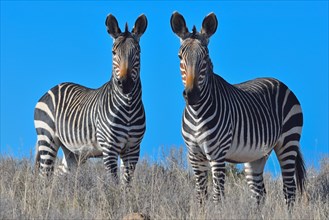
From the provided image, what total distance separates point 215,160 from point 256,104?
182 cm

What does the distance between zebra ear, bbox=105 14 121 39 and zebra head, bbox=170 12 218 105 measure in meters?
1.59

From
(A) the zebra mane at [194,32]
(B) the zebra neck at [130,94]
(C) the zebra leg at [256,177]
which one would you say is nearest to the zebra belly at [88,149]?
(B) the zebra neck at [130,94]

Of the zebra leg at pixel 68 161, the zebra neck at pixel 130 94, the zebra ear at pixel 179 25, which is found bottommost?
the zebra leg at pixel 68 161

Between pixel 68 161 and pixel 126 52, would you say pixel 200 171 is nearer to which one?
pixel 126 52

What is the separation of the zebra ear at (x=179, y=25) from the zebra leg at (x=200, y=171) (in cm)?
170

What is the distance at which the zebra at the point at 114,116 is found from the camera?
11391mm

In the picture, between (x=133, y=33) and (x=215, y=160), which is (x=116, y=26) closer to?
(x=133, y=33)

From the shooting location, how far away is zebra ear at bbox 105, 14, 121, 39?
1174 centimetres

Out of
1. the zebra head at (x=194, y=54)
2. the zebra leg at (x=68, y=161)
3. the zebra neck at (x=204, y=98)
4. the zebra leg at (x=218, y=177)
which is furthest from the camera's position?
the zebra leg at (x=68, y=161)

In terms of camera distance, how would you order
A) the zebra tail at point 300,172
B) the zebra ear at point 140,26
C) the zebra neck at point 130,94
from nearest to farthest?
the zebra neck at point 130,94 < the zebra ear at point 140,26 < the zebra tail at point 300,172

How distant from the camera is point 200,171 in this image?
10352 millimetres

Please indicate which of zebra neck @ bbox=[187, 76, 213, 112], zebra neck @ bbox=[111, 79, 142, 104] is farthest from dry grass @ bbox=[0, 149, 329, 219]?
zebra neck @ bbox=[111, 79, 142, 104]

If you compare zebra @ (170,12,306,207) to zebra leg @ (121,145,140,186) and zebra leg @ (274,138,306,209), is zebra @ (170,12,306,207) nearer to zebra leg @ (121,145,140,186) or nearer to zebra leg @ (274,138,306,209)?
zebra leg @ (274,138,306,209)

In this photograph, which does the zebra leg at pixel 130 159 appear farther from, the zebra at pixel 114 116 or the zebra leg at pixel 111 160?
the zebra leg at pixel 111 160
